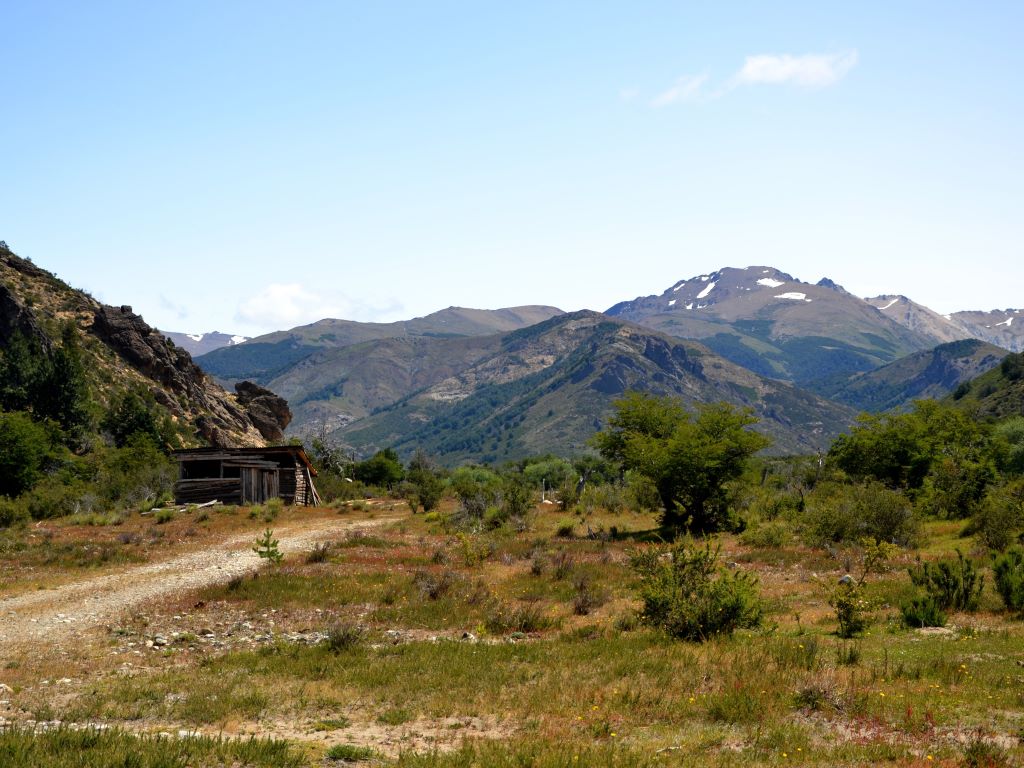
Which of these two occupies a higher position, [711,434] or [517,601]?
[711,434]

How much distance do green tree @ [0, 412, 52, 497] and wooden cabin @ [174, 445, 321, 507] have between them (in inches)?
333

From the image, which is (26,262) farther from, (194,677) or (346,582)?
(194,677)

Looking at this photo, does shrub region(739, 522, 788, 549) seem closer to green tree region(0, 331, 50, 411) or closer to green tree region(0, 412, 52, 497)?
green tree region(0, 412, 52, 497)

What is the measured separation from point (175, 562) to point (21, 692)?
51.0 ft

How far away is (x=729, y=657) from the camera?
1263 cm

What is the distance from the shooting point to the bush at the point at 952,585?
57.1 ft

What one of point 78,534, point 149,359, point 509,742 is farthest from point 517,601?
point 149,359

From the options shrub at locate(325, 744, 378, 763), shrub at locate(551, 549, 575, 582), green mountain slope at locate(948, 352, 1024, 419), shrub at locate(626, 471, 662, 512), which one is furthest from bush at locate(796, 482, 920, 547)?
green mountain slope at locate(948, 352, 1024, 419)

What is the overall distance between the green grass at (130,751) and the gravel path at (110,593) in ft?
25.9

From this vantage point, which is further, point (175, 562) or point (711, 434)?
point (711, 434)

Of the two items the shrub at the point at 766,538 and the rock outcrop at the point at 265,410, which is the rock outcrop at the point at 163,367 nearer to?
the rock outcrop at the point at 265,410

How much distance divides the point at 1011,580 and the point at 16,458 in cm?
5155

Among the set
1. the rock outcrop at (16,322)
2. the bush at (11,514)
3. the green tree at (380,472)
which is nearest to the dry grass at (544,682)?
the bush at (11,514)

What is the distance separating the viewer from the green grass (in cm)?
781
